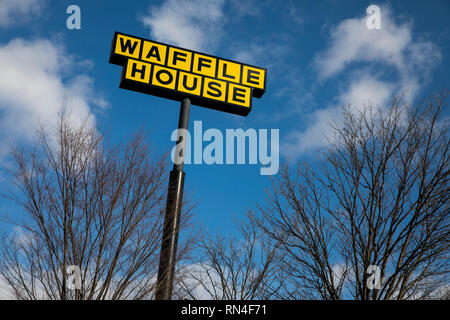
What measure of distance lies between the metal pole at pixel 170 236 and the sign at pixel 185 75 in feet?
6.63

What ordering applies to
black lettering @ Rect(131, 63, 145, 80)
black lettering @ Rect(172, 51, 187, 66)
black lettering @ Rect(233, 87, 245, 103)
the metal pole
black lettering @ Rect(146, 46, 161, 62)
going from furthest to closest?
black lettering @ Rect(233, 87, 245, 103) → black lettering @ Rect(172, 51, 187, 66) → black lettering @ Rect(146, 46, 161, 62) → black lettering @ Rect(131, 63, 145, 80) → the metal pole

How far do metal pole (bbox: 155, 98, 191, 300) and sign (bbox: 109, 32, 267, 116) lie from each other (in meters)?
2.02

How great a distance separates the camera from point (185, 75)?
8047mm

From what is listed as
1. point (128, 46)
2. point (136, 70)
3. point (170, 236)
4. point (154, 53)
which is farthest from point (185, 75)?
point (170, 236)

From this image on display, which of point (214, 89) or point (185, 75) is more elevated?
point (185, 75)

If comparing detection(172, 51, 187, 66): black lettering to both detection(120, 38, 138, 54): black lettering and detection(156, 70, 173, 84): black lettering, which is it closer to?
detection(156, 70, 173, 84): black lettering

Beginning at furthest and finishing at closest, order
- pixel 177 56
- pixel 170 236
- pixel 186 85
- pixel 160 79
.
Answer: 1. pixel 177 56
2. pixel 186 85
3. pixel 160 79
4. pixel 170 236

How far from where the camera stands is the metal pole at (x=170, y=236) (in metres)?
5.67

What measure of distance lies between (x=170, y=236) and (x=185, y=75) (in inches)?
151

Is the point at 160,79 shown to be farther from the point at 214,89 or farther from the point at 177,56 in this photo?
the point at 214,89

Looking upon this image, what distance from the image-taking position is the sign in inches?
304

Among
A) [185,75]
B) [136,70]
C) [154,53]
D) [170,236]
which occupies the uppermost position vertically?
[154,53]

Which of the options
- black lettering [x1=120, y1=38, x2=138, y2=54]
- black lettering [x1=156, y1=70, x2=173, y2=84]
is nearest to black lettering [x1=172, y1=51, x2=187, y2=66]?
black lettering [x1=156, y1=70, x2=173, y2=84]
